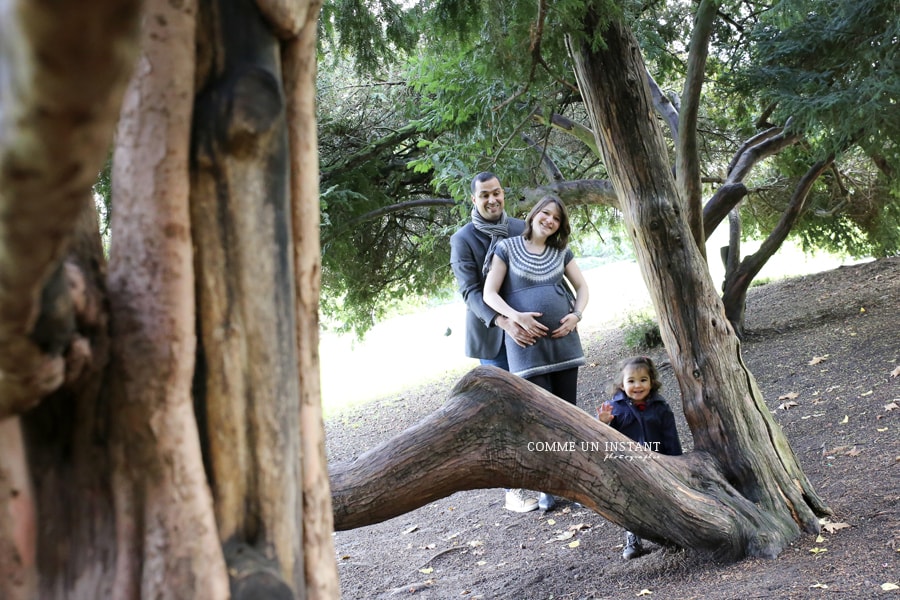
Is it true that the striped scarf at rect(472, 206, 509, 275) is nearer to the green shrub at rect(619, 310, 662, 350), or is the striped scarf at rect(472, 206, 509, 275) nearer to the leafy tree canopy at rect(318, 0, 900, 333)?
the leafy tree canopy at rect(318, 0, 900, 333)

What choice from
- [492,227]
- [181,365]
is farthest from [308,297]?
[492,227]

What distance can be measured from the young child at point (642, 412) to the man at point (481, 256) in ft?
2.96

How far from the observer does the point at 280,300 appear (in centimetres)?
183

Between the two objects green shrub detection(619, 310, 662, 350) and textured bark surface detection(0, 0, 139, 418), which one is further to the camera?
green shrub detection(619, 310, 662, 350)

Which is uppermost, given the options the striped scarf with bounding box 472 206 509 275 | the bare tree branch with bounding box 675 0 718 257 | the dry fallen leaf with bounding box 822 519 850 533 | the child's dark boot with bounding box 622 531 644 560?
the bare tree branch with bounding box 675 0 718 257

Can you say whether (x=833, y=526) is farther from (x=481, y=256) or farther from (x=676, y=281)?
(x=481, y=256)

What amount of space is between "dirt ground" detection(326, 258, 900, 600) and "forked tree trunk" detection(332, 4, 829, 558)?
0.90 feet

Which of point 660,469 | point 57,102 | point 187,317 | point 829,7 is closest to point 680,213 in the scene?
point 660,469

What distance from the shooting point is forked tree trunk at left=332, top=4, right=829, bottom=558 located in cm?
365

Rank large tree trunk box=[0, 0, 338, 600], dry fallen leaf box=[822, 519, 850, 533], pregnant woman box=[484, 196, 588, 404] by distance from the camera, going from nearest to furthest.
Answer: large tree trunk box=[0, 0, 338, 600], dry fallen leaf box=[822, 519, 850, 533], pregnant woman box=[484, 196, 588, 404]

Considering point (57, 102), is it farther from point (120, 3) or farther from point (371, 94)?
point (371, 94)

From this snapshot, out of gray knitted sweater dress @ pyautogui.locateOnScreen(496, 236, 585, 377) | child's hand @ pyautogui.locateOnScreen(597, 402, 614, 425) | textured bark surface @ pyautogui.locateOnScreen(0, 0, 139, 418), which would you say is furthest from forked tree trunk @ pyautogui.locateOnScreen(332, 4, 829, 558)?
textured bark surface @ pyautogui.locateOnScreen(0, 0, 139, 418)

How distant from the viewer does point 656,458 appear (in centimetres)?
413

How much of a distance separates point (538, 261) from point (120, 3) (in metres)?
4.34
